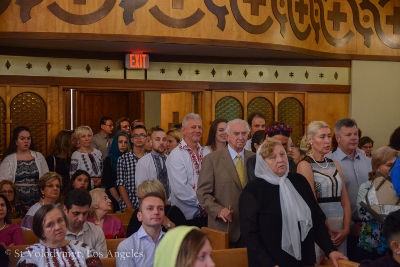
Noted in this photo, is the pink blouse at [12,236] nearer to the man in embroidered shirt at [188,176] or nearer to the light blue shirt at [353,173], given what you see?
the man in embroidered shirt at [188,176]

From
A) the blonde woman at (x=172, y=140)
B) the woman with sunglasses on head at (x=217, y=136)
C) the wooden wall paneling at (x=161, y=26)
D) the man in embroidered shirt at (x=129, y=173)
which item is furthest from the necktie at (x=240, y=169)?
the wooden wall paneling at (x=161, y=26)

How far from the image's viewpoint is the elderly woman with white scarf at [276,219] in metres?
5.01

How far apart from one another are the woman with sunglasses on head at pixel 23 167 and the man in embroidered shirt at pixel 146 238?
3.85 m

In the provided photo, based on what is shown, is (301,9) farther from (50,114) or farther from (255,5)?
(50,114)

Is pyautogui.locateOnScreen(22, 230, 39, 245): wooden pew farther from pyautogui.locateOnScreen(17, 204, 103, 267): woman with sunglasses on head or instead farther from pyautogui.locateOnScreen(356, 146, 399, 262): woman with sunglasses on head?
pyautogui.locateOnScreen(356, 146, 399, 262): woman with sunglasses on head

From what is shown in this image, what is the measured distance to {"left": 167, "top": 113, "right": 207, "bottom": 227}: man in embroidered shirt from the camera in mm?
7125

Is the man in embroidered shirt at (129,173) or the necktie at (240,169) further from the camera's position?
the man in embroidered shirt at (129,173)

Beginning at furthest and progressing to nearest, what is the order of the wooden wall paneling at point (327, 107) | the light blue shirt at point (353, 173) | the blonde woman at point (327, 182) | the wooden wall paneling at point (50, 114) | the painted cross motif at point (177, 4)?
the wooden wall paneling at point (327, 107) < the wooden wall paneling at point (50, 114) < the painted cross motif at point (177, 4) < the light blue shirt at point (353, 173) < the blonde woman at point (327, 182)

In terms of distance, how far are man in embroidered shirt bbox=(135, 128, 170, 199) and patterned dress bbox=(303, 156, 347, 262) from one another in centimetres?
245

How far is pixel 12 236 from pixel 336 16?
8.37m

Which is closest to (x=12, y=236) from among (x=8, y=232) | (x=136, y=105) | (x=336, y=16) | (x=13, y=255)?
(x=8, y=232)

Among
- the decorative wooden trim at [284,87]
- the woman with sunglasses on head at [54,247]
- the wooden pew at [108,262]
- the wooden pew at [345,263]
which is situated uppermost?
the decorative wooden trim at [284,87]

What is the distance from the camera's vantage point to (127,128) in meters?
11.2

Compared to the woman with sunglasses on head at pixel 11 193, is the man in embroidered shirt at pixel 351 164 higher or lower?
higher
